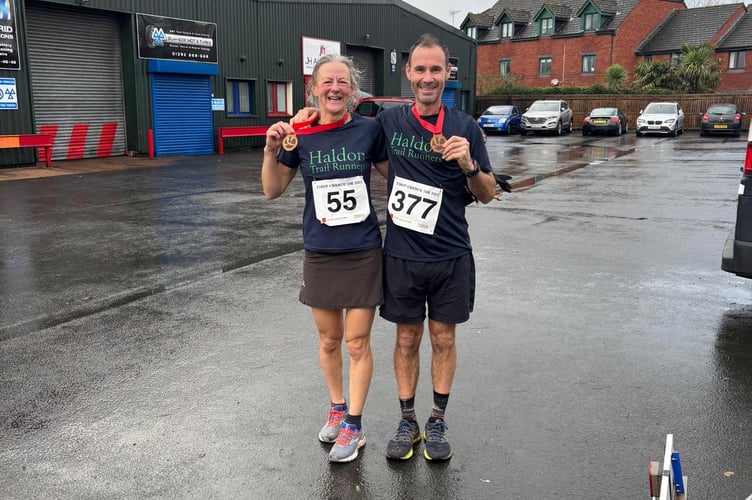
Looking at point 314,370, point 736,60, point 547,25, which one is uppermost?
point 547,25

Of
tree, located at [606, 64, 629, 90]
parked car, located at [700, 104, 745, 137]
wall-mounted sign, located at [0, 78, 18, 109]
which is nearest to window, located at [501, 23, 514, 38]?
tree, located at [606, 64, 629, 90]

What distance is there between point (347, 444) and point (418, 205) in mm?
1216

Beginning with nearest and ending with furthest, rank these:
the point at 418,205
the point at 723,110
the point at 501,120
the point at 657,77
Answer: the point at 418,205, the point at 723,110, the point at 501,120, the point at 657,77

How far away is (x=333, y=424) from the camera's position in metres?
3.70

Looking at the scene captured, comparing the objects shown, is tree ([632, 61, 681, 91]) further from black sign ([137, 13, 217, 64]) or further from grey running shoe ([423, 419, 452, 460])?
grey running shoe ([423, 419, 452, 460])

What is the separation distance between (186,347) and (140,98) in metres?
18.8

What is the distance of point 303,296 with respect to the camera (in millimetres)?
3572

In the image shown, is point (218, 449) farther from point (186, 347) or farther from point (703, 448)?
point (703, 448)

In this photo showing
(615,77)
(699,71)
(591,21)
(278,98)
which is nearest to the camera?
(278,98)

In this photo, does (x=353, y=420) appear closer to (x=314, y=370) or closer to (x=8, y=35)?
(x=314, y=370)

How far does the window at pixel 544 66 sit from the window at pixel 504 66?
2662mm

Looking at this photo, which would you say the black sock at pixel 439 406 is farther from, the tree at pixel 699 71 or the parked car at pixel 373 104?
the tree at pixel 699 71

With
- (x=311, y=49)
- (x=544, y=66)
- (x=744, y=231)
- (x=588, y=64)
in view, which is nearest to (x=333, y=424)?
(x=744, y=231)

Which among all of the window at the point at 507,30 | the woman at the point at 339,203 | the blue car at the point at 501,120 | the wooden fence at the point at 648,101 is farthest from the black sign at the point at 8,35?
the window at the point at 507,30
